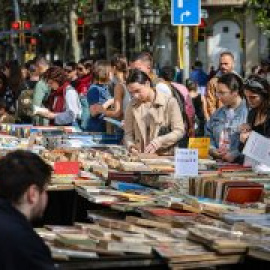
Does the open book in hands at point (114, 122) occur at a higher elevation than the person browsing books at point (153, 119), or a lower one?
lower

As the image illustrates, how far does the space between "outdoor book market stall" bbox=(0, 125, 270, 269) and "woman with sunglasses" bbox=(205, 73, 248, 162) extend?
407 mm

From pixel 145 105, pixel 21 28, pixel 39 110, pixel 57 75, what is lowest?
pixel 39 110

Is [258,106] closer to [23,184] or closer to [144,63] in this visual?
[144,63]

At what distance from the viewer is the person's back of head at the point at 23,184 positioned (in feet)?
17.3

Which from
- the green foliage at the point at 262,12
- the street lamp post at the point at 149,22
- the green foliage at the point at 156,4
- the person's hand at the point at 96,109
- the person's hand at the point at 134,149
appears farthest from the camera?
the street lamp post at the point at 149,22

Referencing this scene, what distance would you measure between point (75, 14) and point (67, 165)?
49.0 m

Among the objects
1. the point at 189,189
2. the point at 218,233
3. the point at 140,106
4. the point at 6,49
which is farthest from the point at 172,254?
the point at 6,49

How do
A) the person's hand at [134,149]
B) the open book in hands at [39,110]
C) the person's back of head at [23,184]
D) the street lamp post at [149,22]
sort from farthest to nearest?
1. the street lamp post at [149,22]
2. the open book in hands at [39,110]
3. the person's hand at [134,149]
4. the person's back of head at [23,184]

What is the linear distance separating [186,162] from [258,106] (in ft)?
4.76

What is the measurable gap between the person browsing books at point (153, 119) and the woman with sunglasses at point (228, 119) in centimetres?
36

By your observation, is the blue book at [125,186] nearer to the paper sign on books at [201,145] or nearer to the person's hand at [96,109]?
the paper sign on books at [201,145]

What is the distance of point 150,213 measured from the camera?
718 centimetres

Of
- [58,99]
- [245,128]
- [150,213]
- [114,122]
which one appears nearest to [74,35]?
[58,99]

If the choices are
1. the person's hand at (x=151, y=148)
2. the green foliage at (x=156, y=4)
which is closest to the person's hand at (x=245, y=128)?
the person's hand at (x=151, y=148)
